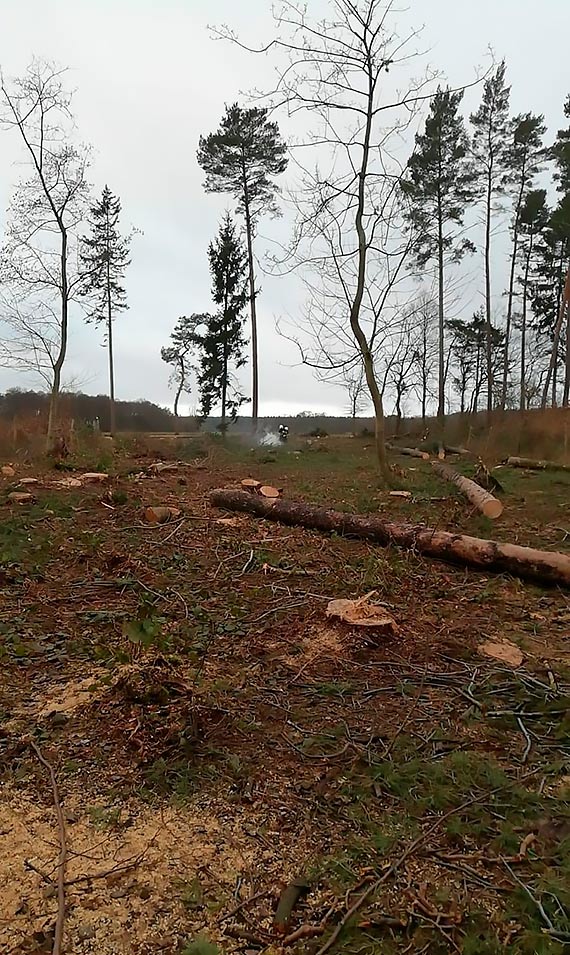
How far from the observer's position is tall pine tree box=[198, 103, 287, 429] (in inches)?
782

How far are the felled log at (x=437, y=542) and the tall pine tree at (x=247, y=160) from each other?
15.0 meters

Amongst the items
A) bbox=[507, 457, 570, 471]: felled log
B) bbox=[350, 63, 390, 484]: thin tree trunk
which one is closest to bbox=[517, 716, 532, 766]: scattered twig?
bbox=[350, 63, 390, 484]: thin tree trunk

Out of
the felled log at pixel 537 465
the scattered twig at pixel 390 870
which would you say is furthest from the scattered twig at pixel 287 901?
the felled log at pixel 537 465

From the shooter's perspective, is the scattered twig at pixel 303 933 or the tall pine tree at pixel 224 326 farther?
the tall pine tree at pixel 224 326

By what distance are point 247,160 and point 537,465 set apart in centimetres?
1566

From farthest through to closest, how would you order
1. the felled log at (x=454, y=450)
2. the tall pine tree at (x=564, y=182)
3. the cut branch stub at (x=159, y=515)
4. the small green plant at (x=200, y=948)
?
the tall pine tree at (x=564, y=182), the felled log at (x=454, y=450), the cut branch stub at (x=159, y=515), the small green plant at (x=200, y=948)

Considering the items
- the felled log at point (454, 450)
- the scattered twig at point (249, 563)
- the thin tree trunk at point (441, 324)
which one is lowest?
the scattered twig at point (249, 563)

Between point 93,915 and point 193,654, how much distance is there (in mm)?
1400

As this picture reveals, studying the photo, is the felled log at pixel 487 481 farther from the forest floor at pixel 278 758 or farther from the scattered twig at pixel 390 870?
the scattered twig at pixel 390 870

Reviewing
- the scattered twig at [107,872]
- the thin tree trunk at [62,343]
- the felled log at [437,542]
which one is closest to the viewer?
the scattered twig at [107,872]

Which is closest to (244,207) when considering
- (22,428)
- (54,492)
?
(22,428)

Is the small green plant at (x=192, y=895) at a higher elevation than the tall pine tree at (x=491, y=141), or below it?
below

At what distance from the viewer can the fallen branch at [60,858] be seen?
141 centimetres

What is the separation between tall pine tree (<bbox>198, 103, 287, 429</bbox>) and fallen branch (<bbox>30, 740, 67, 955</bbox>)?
18756 mm
